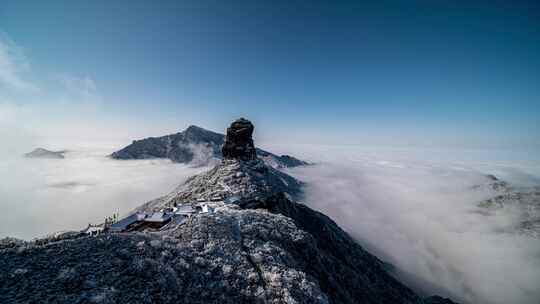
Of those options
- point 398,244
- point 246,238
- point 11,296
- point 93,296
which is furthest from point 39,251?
point 398,244

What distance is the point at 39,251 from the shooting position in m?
12.9

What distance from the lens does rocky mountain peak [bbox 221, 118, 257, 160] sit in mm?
54812

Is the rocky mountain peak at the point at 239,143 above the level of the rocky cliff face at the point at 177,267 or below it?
above

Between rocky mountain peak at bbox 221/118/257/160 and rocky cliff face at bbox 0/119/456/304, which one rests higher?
rocky mountain peak at bbox 221/118/257/160

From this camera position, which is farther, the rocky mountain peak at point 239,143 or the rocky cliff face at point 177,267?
the rocky mountain peak at point 239,143

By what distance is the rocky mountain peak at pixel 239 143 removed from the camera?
180ft

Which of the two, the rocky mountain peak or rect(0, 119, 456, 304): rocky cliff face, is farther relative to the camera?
the rocky mountain peak

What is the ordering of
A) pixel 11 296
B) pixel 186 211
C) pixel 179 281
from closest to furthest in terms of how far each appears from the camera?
pixel 11 296
pixel 179 281
pixel 186 211

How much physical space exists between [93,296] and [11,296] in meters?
3.54

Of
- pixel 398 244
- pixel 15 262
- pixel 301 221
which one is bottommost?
pixel 398 244

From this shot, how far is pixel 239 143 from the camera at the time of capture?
55.0m

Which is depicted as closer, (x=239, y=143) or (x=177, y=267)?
(x=177, y=267)

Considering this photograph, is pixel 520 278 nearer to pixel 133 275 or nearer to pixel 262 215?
pixel 262 215

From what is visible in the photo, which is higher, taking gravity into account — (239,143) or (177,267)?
(239,143)
